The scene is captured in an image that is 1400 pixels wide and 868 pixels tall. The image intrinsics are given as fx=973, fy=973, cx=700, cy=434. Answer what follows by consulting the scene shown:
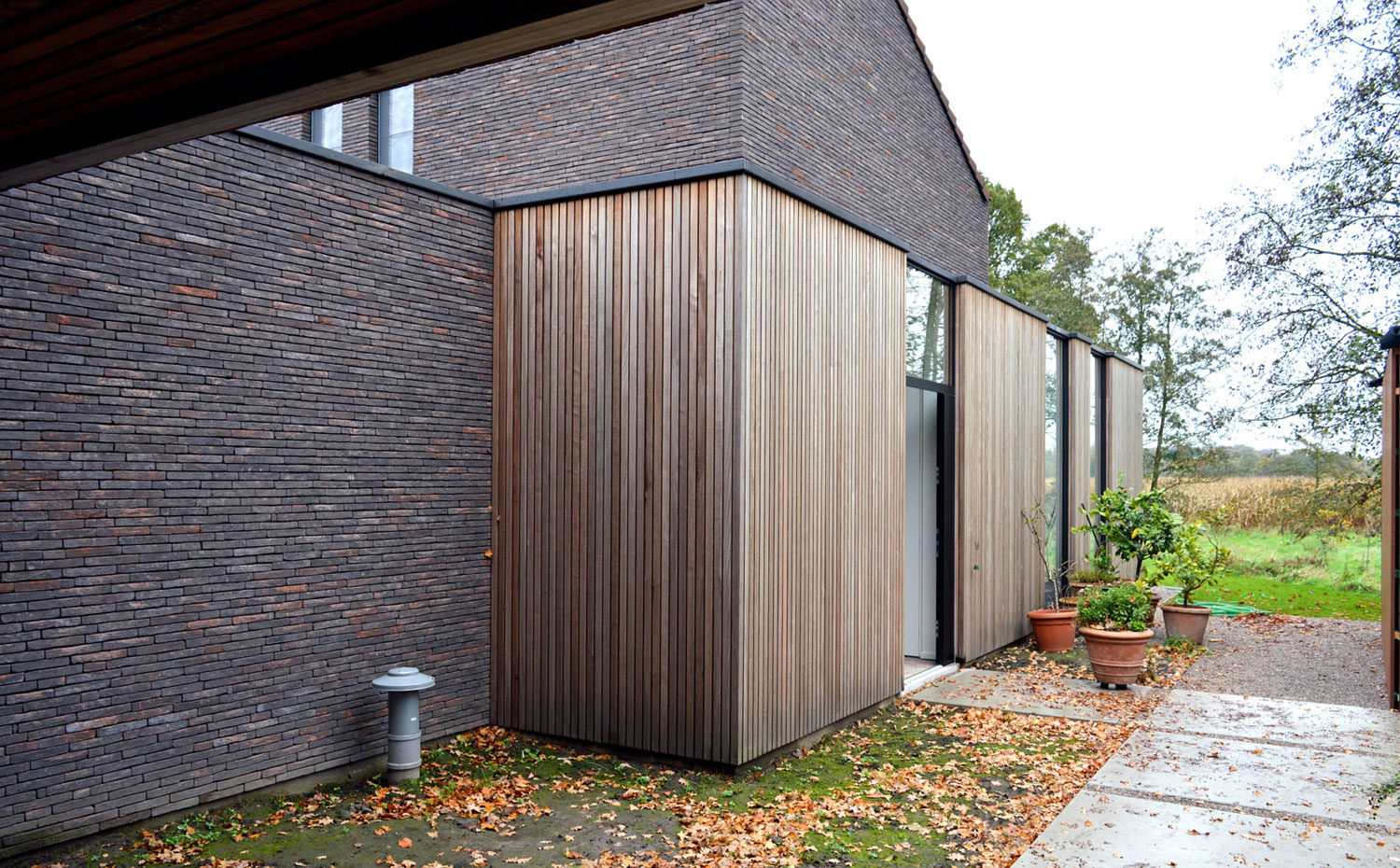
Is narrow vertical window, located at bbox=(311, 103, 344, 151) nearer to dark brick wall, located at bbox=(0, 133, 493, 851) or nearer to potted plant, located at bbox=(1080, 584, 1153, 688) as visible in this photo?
dark brick wall, located at bbox=(0, 133, 493, 851)

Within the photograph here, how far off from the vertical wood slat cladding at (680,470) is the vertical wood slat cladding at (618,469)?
13 mm

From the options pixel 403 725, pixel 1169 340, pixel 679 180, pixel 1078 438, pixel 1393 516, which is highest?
pixel 1169 340

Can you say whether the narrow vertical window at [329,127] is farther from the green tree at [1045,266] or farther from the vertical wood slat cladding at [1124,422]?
the green tree at [1045,266]

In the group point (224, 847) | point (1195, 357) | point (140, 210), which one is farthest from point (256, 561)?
point (1195, 357)

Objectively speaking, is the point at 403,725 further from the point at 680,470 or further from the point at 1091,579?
the point at 1091,579

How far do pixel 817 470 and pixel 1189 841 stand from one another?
289 centimetres

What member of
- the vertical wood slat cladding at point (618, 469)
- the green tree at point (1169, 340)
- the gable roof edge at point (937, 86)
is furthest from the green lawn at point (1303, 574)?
the vertical wood slat cladding at point (618, 469)

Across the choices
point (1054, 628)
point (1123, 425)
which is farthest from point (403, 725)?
point (1123, 425)

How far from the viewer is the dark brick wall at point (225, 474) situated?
13.8 ft

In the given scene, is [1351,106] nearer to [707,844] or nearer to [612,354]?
[612,354]

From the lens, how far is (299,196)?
5.30m

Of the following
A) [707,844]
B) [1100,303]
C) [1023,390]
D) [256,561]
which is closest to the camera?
[707,844]

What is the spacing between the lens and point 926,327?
8.50 metres

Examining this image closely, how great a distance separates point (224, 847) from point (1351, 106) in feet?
51.0
